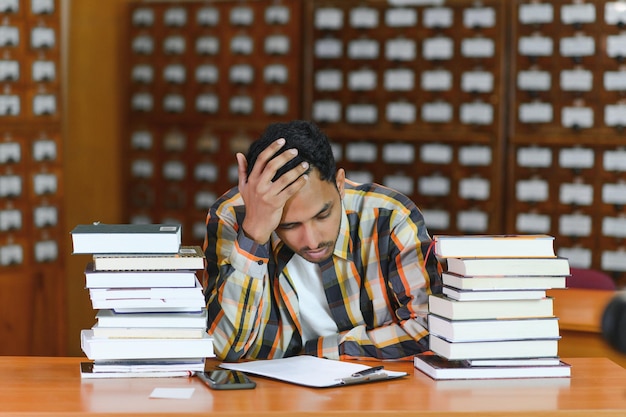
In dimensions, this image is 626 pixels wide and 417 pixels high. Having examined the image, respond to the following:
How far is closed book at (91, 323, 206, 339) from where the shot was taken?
1922 millimetres

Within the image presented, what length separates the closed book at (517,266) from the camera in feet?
6.32

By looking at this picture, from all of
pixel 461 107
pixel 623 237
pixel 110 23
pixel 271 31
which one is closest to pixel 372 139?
pixel 461 107

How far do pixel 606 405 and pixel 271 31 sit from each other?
13.2 ft

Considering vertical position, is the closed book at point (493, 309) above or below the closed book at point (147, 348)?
above

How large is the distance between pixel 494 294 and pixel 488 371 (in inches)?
6.4

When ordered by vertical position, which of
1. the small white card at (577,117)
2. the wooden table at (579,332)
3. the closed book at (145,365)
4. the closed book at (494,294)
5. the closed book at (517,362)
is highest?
the small white card at (577,117)

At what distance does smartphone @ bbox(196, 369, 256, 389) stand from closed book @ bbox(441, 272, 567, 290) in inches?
18.9

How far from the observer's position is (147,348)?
1928 mm

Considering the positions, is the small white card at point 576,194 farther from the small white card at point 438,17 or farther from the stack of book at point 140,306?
the stack of book at point 140,306

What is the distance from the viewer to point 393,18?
17.1 ft

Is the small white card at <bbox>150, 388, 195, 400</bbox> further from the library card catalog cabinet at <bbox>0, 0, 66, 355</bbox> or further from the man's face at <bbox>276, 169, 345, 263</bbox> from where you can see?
the library card catalog cabinet at <bbox>0, 0, 66, 355</bbox>

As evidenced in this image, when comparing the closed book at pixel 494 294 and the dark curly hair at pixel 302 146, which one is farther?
the dark curly hair at pixel 302 146

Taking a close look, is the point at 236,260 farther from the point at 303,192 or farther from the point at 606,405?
the point at 606,405

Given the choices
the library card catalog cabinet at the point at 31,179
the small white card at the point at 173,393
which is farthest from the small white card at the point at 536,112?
Answer: the small white card at the point at 173,393
